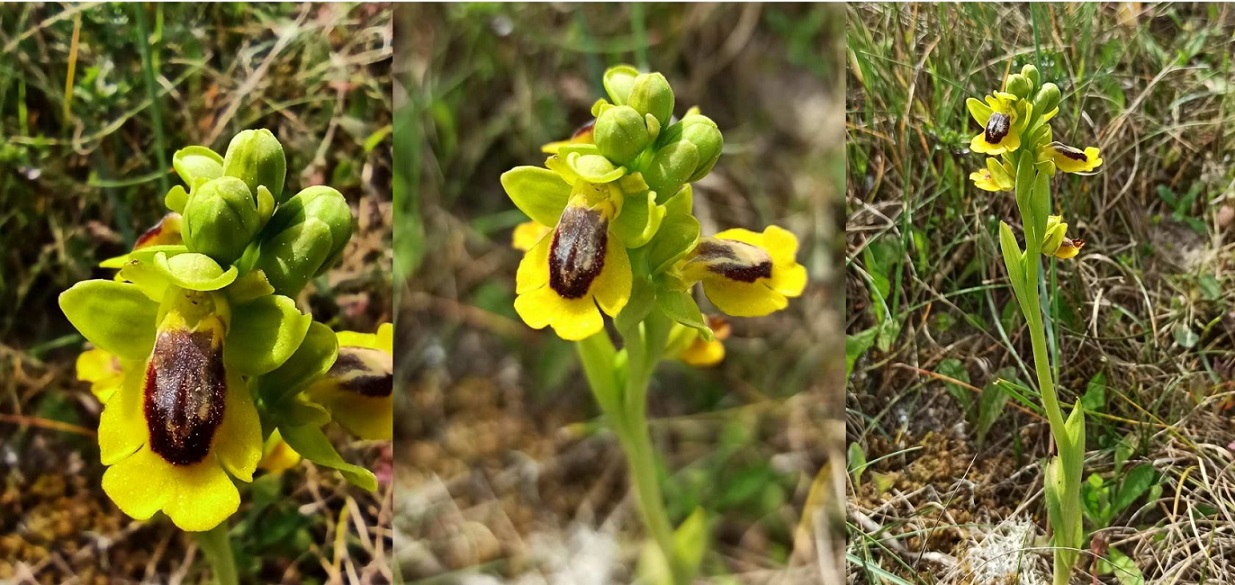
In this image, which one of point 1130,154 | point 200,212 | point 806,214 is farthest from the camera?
point 806,214

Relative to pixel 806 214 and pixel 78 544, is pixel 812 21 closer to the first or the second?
pixel 806 214

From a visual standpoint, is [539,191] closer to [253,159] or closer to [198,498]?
[253,159]

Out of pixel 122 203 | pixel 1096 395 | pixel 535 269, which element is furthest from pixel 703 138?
pixel 122 203

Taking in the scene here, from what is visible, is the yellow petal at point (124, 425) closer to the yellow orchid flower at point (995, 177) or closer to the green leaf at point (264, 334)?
the green leaf at point (264, 334)

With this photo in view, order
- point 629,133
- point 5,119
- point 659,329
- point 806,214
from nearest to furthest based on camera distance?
point 629,133
point 659,329
point 5,119
point 806,214

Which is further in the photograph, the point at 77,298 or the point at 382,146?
the point at 382,146

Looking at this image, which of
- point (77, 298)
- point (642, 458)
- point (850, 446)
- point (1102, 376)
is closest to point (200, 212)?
point (77, 298)
